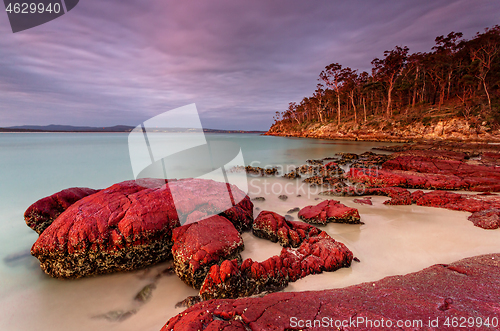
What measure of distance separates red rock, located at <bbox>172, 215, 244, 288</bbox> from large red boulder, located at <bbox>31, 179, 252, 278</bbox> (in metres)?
0.57

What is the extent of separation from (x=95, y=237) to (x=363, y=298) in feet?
17.2

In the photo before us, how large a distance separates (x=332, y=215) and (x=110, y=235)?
627 centimetres

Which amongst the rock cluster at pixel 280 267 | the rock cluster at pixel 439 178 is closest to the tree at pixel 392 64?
the rock cluster at pixel 439 178

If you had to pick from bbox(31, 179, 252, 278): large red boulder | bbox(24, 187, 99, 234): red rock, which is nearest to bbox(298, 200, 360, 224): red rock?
bbox(31, 179, 252, 278): large red boulder

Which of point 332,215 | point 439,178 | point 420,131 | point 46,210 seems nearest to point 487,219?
point 332,215

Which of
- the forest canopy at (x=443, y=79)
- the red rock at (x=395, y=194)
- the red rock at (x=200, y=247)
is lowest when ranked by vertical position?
the red rock at (x=395, y=194)

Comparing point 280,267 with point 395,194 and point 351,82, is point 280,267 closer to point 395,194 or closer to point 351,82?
point 395,194

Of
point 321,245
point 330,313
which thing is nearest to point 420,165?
Answer: point 321,245

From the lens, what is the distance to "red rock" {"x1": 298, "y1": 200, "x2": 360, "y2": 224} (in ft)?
20.0

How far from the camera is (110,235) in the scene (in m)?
4.25

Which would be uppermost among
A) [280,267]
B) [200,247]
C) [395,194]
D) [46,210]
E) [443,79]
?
[443,79]

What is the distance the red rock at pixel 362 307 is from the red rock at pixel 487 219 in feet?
12.6

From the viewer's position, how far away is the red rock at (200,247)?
377 cm

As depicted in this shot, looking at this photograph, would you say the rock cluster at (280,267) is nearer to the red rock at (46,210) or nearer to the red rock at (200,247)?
the red rock at (200,247)
